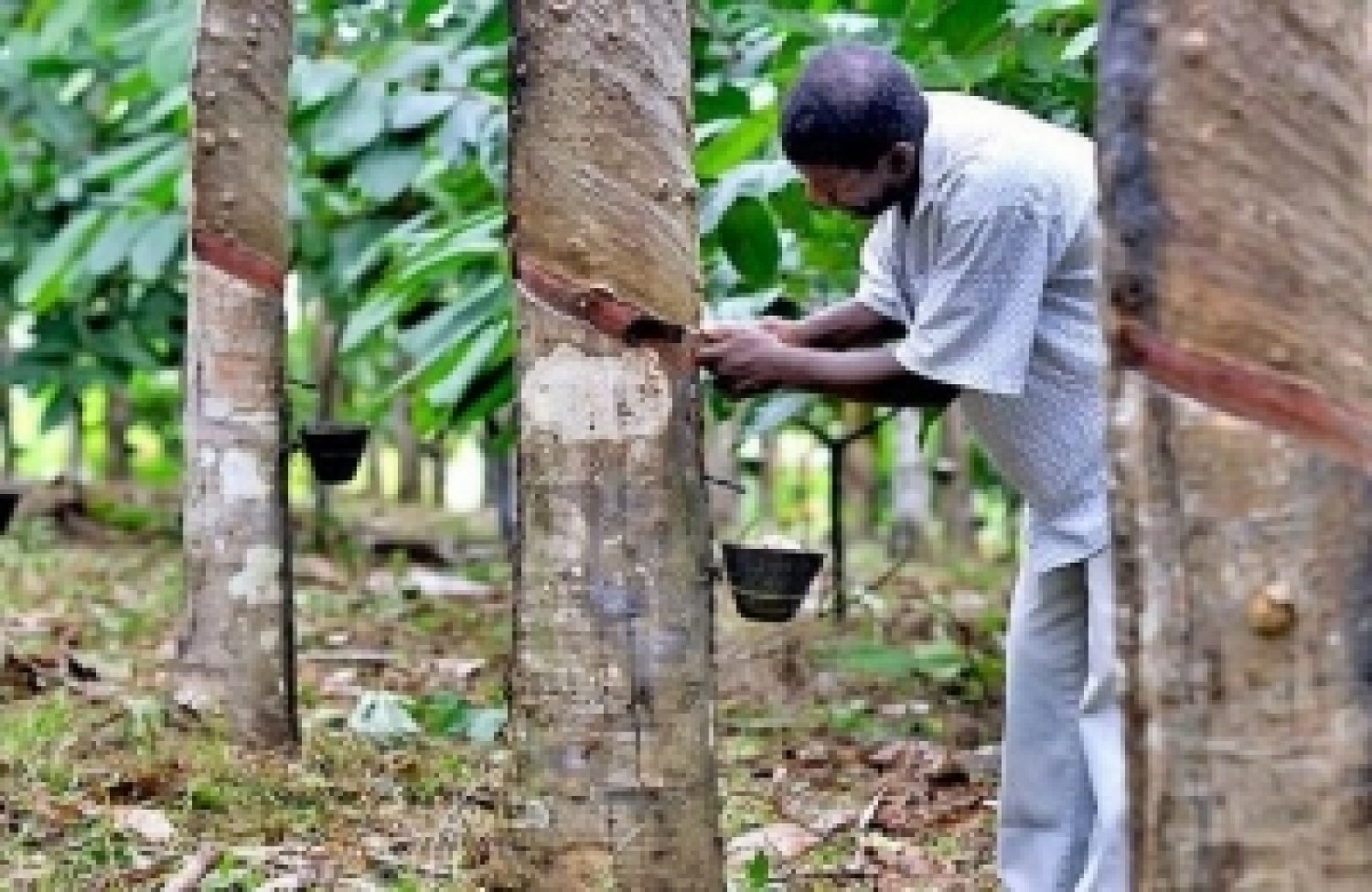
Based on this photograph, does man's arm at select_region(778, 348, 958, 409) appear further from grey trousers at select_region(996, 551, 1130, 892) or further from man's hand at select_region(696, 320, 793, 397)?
grey trousers at select_region(996, 551, 1130, 892)

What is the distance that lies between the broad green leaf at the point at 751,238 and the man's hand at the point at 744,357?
167cm

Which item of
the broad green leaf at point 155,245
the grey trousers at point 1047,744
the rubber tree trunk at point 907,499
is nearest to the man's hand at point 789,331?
the grey trousers at point 1047,744

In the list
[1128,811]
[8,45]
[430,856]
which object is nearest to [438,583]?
[8,45]

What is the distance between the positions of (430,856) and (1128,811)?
202 centimetres

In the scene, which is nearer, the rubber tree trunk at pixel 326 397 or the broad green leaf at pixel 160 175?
the broad green leaf at pixel 160 175

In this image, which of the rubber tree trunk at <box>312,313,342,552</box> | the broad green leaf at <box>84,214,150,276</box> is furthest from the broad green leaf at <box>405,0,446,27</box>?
the rubber tree trunk at <box>312,313,342,552</box>

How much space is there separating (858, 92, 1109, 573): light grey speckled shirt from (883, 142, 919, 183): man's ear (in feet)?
0.07

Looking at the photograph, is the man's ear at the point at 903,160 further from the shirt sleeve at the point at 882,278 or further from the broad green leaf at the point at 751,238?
the broad green leaf at the point at 751,238

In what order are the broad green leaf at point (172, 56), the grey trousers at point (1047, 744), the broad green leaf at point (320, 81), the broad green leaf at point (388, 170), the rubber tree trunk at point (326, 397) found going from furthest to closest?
the rubber tree trunk at point (326, 397) < the broad green leaf at point (388, 170) < the broad green leaf at point (320, 81) < the broad green leaf at point (172, 56) < the grey trousers at point (1047, 744)

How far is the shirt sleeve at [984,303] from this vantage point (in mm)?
3064

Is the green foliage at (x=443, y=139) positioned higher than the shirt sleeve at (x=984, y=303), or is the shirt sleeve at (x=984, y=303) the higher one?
the green foliage at (x=443, y=139)

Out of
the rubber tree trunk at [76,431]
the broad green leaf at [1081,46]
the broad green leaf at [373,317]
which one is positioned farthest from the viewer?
the rubber tree trunk at [76,431]

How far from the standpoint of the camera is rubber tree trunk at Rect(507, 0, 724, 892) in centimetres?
277

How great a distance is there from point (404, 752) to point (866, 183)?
2.01 meters
